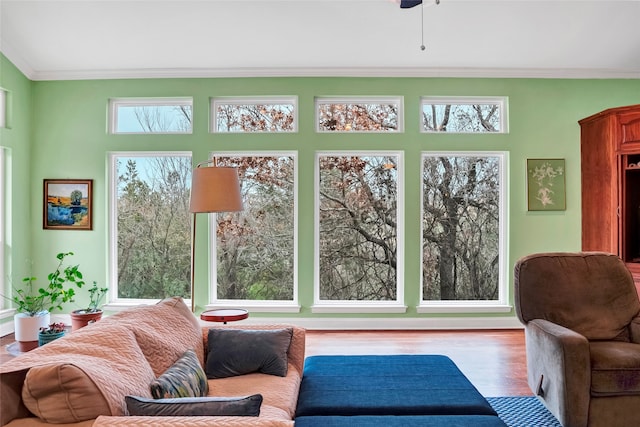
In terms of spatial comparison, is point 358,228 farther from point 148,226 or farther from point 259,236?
point 148,226

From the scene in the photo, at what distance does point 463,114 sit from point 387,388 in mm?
3618

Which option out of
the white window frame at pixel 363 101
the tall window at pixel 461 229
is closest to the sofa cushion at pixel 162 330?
the white window frame at pixel 363 101

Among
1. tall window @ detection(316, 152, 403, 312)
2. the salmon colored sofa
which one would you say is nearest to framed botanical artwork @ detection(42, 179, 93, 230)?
tall window @ detection(316, 152, 403, 312)

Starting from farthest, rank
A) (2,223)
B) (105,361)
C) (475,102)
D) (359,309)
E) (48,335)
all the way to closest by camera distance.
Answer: (475,102), (359,309), (2,223), (48,335), (105,361)

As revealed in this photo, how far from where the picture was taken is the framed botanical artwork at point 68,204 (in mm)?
4941

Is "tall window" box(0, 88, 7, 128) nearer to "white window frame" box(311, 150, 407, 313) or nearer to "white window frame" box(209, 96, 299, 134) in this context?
"white window frame" box(209, 96, 299, 134)

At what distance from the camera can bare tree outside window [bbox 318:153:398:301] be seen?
16.2 ft

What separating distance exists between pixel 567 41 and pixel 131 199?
4.98 meters

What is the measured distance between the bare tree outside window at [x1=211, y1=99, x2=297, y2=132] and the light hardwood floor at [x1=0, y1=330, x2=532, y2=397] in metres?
2.36

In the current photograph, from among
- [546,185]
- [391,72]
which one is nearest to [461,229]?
[546,185]

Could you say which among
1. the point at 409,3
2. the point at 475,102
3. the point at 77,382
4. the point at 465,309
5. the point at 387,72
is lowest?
the point at 465,309

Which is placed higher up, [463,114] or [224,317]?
[463,114]

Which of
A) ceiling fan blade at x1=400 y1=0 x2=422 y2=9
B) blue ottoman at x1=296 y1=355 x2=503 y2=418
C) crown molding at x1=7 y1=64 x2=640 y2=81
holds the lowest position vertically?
blue ottoman at x1=296 y1=355 x2=503 y2=418

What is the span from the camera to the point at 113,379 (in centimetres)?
148
